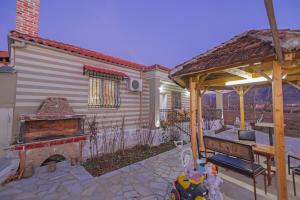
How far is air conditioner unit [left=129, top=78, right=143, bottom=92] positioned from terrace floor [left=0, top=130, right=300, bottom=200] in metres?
3.83

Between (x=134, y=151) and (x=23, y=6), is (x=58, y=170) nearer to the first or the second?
(x=134, y=151)

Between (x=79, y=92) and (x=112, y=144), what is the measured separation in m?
2.35

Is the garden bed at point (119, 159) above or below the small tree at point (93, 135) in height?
below

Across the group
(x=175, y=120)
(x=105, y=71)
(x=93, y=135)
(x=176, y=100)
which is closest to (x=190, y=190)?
(x=93, y=135)

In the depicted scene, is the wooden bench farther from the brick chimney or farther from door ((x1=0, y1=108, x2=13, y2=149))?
the brick chimney

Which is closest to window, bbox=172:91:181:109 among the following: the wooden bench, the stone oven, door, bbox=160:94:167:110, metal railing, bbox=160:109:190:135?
door, bbox=160:94:167:110

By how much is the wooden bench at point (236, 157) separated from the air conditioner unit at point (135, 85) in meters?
4.29

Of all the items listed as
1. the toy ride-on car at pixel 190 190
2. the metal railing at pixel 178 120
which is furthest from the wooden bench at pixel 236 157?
the metal railing at pixel 178 120

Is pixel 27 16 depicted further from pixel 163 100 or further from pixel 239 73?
pixel 163 100

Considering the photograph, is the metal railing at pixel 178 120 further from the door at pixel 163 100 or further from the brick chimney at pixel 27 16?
the brick chimney at pixel 27 16

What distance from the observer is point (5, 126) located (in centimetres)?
395

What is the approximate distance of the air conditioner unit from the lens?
709cm

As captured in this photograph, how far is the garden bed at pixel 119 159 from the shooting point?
4293mm

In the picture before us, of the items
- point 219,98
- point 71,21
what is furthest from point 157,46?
point 219,98
